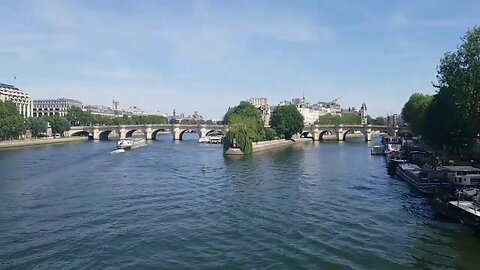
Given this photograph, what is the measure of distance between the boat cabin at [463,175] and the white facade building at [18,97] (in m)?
118

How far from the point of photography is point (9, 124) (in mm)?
77562

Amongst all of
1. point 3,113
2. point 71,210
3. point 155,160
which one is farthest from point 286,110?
point 71,210

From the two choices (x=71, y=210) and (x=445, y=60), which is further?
(x=445, y=60)

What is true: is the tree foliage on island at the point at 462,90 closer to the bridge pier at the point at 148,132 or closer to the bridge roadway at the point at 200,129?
the bridge roadway at the point at 200,129

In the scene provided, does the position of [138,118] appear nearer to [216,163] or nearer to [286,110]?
[286,110]

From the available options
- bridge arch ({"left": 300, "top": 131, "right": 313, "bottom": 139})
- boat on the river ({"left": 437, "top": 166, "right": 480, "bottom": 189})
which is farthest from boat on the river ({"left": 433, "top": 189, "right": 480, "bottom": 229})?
bridge arch ({"left": 300, "top": 131, "right": 313, "bottom": 139})

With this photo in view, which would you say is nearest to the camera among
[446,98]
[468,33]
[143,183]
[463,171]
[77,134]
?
[463,171]

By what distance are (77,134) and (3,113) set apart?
35.3 meters

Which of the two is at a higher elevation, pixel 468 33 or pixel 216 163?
pixel 468 33

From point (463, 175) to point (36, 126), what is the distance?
8432 cm

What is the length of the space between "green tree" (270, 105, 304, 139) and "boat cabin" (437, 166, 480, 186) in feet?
193

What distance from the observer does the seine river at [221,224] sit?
700 inches

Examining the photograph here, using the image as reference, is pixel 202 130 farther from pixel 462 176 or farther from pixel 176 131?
pixel 462 176

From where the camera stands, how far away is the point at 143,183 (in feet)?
117
